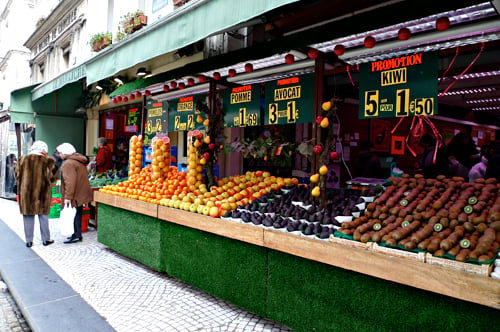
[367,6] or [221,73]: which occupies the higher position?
[367,6]

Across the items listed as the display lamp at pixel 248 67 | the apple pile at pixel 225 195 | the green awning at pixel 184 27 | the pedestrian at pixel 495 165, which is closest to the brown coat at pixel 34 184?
the green awning at pixel 184 27

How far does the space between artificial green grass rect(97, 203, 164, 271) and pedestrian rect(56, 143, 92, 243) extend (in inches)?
30.5

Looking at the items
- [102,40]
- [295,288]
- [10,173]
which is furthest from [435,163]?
[10,173]

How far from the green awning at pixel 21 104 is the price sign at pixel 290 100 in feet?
31.5

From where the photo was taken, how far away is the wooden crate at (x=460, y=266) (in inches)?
88.0

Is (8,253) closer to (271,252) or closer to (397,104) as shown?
(271,252)

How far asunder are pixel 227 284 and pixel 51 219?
7.51 m

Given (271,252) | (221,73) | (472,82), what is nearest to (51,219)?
(221,73)

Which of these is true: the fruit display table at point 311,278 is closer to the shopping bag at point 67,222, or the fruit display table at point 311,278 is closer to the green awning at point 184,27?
the green awning at point 184,27

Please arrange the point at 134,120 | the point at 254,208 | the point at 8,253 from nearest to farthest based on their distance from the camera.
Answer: the point at 254,208
the point at 8,253
the point at 134,120

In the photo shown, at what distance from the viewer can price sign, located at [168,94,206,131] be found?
6234 millimetres

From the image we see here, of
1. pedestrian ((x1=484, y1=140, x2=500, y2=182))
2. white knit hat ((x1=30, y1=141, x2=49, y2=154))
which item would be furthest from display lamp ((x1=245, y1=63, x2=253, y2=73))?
white knit hat ((x1=30, y1=141, x2=49, y2=154))

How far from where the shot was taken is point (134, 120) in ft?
30.0

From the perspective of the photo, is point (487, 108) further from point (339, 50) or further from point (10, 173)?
point (10, 173)
